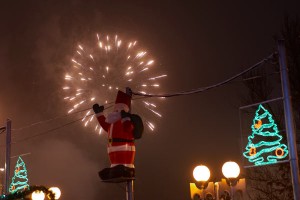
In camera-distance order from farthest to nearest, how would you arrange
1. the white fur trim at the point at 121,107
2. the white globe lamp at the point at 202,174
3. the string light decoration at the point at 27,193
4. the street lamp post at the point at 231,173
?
1. the white fur trim at the point at 121,107
2. the white globe lamp at the point at 202,174
3. the street lamp post at the point at 231,173
4. the string light decoration at the point at 27,193

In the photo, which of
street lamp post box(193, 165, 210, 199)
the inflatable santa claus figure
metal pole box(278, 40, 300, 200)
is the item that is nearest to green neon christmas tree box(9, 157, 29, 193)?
the inflatable santa claus figure

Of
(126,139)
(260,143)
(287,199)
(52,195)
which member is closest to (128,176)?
(126,139)

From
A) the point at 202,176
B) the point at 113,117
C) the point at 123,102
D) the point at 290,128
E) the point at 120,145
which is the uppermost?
the point at 123,102

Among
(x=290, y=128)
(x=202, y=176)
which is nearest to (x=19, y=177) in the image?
(x=202, y=176)

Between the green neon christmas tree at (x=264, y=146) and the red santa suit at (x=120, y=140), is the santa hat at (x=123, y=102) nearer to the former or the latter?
the red santa suit at (x=120, y=140)

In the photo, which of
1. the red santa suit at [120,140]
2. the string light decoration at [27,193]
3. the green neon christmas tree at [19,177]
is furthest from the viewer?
the green neon christmas tree at [19,177]

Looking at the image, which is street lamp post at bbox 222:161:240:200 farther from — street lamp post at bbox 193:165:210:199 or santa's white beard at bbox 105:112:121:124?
santa's white beard at bbox 105:112:121:124

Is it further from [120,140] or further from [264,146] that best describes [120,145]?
[264,146]

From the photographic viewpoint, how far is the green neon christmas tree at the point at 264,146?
13117 millimetres

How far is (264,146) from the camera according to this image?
44.5 feet

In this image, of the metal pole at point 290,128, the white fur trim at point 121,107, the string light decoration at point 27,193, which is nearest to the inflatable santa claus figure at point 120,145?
the white fur trim at point 121,107

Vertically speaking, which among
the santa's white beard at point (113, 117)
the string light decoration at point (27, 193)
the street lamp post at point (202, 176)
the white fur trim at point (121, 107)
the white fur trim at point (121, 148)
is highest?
the white fur trim at point (121, 107)

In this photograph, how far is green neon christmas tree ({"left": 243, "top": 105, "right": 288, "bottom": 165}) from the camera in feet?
43.0

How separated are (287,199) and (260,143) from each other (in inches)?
559
